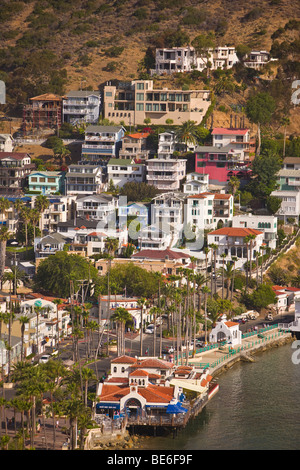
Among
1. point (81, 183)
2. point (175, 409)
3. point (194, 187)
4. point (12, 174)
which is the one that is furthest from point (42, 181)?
point (175, 409)

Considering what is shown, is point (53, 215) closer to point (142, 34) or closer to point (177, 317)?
point (177, 317)

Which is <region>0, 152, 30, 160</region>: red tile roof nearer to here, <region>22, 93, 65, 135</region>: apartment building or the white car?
<region>22, 93, 65, 135</region>: apartment building

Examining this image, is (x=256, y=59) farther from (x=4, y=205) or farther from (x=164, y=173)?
(x=4, y=205)

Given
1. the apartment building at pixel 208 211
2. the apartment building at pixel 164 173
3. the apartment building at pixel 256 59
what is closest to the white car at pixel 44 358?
the apartment building at pixel 208 211

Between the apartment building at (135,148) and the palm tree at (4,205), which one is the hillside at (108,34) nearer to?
Answer: the apartment building at (135,148)

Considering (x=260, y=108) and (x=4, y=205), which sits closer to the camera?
(x=4, y=205)

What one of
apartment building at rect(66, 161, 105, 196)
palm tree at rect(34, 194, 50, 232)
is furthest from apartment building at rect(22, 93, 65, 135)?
palm tree at rect(34, 194, 50, 232)
